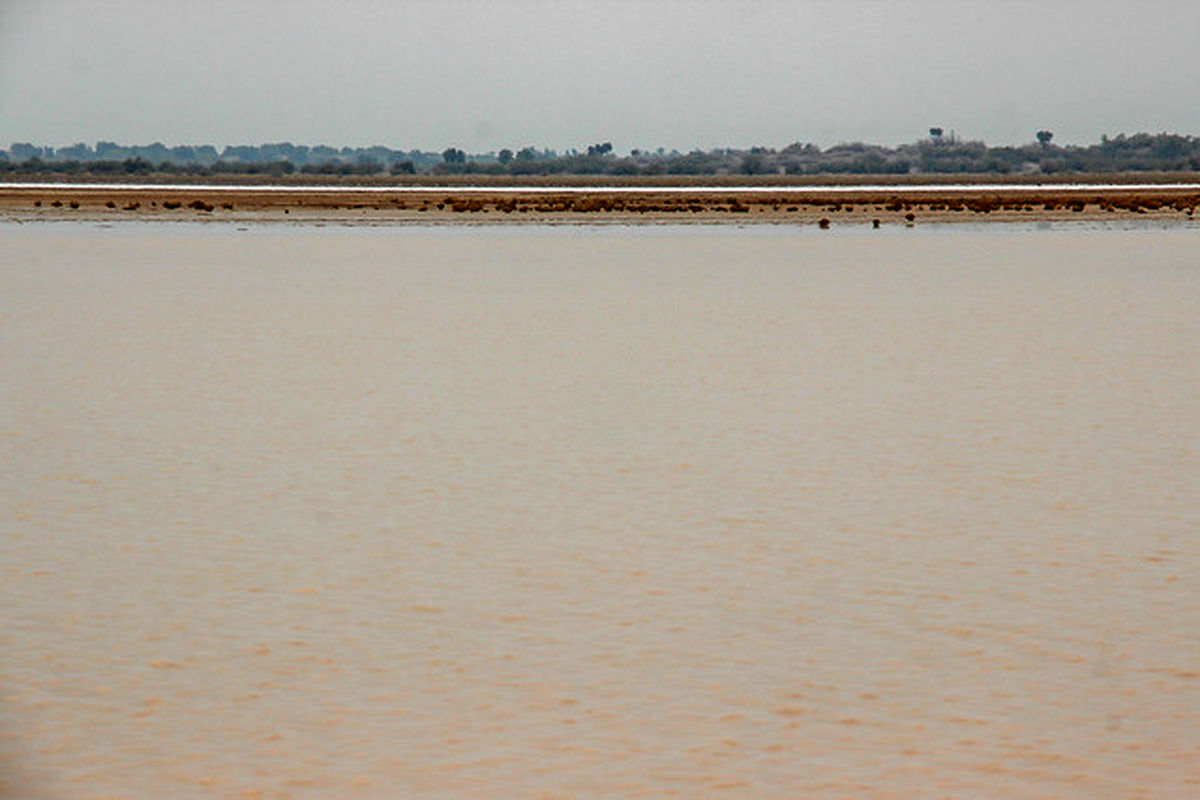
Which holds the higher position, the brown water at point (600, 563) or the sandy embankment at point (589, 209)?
the sandy embankment at point (589, 209)

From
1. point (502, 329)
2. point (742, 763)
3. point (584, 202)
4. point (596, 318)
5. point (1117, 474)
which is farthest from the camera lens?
point (584, 202)

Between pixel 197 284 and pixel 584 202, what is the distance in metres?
46.5

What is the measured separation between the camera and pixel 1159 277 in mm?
31141

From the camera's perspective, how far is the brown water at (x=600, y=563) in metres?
6.35

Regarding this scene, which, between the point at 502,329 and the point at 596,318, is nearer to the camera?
the point at 502,329

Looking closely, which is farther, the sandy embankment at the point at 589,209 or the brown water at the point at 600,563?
the sandy embankment at the point at 589,209

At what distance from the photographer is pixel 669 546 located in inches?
384

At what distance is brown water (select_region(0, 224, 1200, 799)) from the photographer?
20.8ft

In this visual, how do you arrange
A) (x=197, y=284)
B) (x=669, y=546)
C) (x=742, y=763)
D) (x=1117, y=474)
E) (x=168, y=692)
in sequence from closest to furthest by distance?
(x=742, y=763) < (x=168, y=692) < (x=669, y=546) < (x=1117, y=474) < (x=197, y=284)

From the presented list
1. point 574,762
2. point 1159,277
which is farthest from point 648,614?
point 1159,277

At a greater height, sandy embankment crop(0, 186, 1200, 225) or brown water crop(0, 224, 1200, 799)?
sandy embankment crop(0, 186, 1200, 225)

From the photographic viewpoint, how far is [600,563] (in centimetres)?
936

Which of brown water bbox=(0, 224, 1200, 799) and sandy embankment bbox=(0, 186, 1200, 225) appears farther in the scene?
sandy embankment bbox=(0, 186, 1200, 225)

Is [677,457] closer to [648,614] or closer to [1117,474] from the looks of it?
[1117,474]
